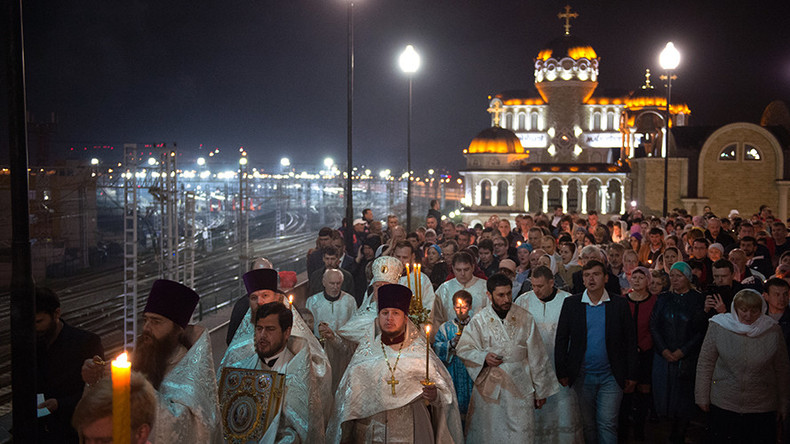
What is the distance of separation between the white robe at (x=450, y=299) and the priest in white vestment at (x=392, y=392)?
2344 millimetres

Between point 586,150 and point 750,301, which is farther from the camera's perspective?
point 586,150

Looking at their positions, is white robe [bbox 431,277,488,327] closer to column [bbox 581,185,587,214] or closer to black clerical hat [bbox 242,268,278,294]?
black clerical hat [bbox 242,268,278,294]

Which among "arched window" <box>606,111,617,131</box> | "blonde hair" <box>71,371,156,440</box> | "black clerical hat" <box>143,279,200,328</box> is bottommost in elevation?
"blonde hair" <box>71,371,156,440</box>

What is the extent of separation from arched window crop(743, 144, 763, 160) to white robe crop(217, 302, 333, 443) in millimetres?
43764

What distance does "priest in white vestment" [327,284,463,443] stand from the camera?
6156 millimetres

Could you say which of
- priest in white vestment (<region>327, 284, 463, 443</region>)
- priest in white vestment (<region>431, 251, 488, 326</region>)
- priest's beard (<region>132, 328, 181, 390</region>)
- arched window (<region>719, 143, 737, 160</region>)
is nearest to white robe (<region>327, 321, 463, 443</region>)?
priest in white vestment (<region>327, 284, 463, 443</region>)

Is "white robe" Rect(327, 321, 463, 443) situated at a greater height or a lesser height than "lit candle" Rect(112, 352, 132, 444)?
lesser

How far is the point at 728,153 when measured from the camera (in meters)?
45.4

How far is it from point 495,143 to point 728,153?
50.7ft

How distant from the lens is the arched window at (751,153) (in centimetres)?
4478

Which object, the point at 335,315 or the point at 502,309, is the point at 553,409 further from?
the point at 335,315

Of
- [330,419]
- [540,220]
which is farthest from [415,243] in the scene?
[330,419]

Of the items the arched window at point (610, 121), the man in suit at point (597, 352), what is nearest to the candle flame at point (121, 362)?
the man in suit at point (597, 352)

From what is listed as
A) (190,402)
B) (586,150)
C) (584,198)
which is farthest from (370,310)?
(586,150)
